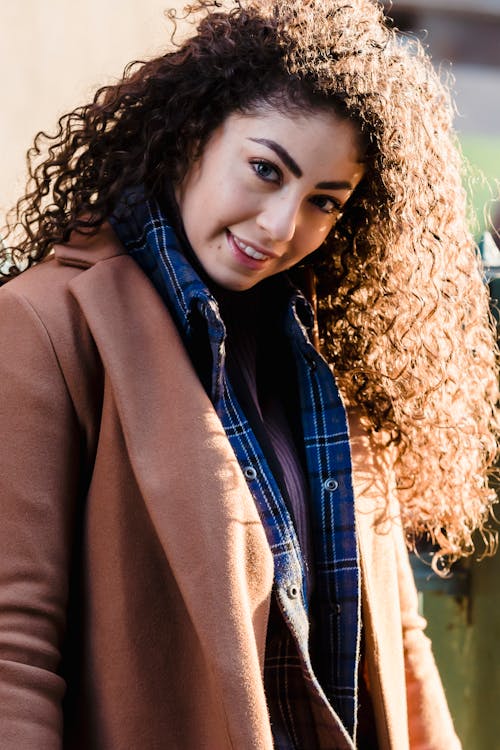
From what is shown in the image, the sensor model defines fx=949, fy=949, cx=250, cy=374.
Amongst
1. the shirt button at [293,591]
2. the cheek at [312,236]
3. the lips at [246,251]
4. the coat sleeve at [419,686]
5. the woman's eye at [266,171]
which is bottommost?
the coat sleeve at [419,686]

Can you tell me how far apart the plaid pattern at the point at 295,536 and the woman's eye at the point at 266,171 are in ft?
0.60

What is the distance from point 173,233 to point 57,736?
0.82 m

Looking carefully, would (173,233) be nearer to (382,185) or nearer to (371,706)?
(382,185)

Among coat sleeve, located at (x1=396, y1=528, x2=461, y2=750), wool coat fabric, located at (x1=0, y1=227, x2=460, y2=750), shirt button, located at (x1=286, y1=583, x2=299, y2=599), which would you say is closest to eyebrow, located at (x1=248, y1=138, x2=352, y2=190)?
wool coat fabric, located at (x1=0, y1=227, x2=460, y2=750)

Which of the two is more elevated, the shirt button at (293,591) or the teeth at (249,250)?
the teeth at (249,250)

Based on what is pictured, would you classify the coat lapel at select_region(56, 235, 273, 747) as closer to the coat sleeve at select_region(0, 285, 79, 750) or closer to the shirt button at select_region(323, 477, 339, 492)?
the coat sleeve at select_region(0, 285, 79, 750)

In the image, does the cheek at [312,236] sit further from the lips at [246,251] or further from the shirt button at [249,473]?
the shirt button at [249,473]

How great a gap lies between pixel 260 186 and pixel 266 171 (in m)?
0.03

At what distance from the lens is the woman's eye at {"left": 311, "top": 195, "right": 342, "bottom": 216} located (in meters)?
1.67

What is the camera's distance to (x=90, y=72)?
2.65m

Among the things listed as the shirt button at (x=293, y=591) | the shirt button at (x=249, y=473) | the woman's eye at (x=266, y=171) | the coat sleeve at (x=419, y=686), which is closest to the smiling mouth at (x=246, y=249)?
the woman's eye at (x=266, y=171)

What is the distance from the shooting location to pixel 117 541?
1.45 meters

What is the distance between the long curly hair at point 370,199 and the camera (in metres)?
1.64

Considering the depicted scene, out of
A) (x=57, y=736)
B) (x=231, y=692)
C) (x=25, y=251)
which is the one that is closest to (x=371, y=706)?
(x=231, y=692)
